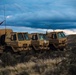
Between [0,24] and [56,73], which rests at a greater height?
[0,24]

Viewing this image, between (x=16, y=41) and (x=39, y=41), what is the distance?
385 cm

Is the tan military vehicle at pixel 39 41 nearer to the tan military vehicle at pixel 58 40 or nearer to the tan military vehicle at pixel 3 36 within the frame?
the tan military vehicle at pixel 58 40

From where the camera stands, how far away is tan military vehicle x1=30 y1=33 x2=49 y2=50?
4078cm

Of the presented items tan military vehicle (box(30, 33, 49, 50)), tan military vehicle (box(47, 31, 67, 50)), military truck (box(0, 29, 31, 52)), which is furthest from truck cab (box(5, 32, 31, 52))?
tan military vehicle (box(47, 31, 67, 50))

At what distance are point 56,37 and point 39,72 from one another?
21898 millimetres

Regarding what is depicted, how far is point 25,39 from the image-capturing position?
38.2 m

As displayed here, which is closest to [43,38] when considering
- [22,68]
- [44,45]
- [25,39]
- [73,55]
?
[44,45]

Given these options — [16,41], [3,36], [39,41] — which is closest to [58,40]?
[39,41]

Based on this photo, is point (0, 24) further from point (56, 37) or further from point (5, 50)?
point (56, 37)

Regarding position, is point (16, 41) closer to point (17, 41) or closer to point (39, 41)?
point (17, 41)

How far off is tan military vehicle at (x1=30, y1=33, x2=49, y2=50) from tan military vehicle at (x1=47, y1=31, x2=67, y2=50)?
197cm

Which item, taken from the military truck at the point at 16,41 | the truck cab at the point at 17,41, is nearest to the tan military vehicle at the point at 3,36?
the military truck at the point at 16,41

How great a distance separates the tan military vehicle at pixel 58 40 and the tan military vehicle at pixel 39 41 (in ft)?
6.47

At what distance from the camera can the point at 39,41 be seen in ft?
133
